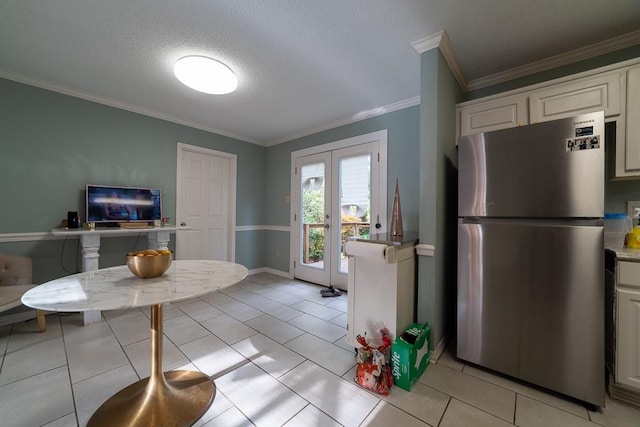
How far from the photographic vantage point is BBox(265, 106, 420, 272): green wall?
286 cm

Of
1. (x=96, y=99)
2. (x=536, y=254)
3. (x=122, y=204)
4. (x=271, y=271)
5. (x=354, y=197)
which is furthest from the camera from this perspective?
(x=271, y=271)

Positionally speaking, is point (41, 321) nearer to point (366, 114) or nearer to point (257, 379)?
point (257, 379)

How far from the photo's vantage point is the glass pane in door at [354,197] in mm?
3268

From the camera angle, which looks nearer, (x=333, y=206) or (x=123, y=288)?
(x=123, y=288)

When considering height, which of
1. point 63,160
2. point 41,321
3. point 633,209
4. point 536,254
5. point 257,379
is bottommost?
point 257,379

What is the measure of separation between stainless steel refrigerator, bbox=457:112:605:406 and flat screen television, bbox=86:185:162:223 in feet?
11.7

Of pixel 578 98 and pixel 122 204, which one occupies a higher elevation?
pixel 578 98

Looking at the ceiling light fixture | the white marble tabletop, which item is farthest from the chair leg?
the ceiling light fixture

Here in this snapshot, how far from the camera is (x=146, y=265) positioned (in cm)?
124

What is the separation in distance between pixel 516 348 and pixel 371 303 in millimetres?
942

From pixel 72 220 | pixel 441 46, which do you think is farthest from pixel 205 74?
pixel 72 220

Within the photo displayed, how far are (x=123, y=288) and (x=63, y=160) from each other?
8.62 ft

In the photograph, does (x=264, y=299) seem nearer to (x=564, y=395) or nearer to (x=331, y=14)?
(x=564, y=395)

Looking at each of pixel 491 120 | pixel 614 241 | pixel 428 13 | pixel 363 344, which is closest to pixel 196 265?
pixel 363 344
